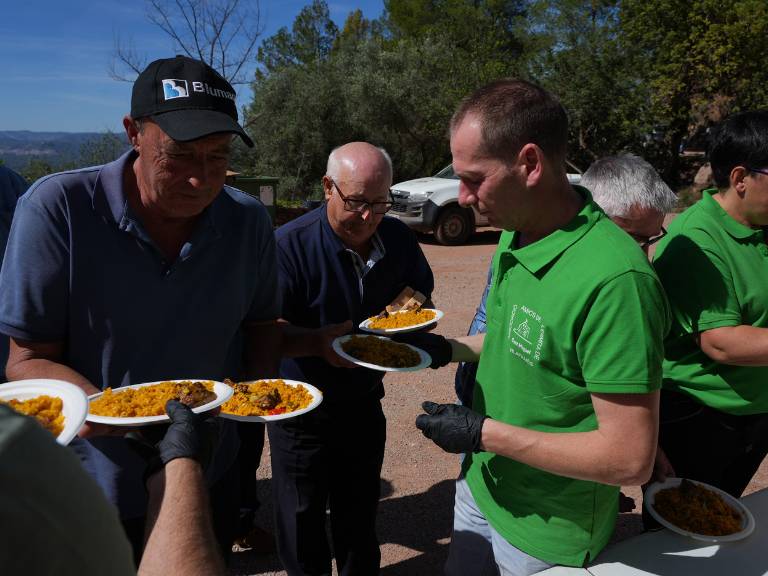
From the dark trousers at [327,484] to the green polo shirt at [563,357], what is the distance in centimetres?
104

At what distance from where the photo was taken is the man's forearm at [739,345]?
2277 mm

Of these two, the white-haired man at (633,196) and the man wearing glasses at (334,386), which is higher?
the white-haired man at (633,196)

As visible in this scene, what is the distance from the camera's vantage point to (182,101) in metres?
2.11

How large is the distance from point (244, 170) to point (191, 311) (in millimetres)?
21410

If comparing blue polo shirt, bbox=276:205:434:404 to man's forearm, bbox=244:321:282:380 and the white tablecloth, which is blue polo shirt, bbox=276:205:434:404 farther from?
the white tablecloth

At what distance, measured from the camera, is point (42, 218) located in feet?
6.59

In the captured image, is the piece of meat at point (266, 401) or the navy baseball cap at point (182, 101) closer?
the navy baseball cap at point (182, 101)

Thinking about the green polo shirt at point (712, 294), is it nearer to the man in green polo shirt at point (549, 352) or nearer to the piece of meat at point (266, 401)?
the man in green polo shirt at point (549, 352)

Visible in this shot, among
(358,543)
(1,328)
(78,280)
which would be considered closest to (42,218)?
(78,280)

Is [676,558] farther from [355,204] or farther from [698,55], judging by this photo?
[698,55]

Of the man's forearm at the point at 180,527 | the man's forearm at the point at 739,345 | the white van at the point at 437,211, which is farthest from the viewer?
the white van at the point at 437,211

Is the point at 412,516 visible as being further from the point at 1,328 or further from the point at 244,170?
the point at 244,170

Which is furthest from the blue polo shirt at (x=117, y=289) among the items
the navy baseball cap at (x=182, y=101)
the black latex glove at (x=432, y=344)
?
the black latex glove at (x=432, y=344)

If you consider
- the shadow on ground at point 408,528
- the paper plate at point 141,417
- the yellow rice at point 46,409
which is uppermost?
the yellow rice at point 46,409
